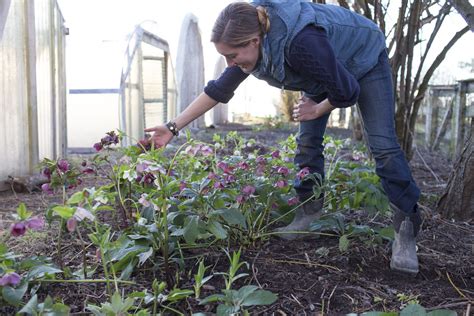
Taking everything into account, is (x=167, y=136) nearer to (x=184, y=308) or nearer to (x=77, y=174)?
(x=77, y=174)

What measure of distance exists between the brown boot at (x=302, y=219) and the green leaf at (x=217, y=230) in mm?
509

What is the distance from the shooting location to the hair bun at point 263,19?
6.12 ft

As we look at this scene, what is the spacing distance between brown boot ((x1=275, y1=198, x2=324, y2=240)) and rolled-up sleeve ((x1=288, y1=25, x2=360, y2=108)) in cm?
69

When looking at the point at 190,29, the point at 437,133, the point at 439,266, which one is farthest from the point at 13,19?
the point at 190,29

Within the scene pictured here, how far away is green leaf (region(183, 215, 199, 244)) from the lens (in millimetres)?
1881

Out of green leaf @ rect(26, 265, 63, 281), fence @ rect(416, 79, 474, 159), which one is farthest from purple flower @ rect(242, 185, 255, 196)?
fence @ rect(416, 79, 474, 159)

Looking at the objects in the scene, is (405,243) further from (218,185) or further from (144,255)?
(144,255)

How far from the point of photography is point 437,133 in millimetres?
8359

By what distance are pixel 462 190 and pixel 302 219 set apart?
1002mm

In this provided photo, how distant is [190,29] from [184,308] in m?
11.0

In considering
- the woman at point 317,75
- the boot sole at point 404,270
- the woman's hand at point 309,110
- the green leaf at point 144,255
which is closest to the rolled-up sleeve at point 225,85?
the woman at point 317,75

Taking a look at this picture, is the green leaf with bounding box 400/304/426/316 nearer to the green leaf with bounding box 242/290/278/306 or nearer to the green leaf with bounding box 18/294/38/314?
the green leaf with bounding box 242/290/278/306

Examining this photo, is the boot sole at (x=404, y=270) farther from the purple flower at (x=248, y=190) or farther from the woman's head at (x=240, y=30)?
the woman's head at (x=240, y=30)

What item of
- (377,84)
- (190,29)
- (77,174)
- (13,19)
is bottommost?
(77,174)
